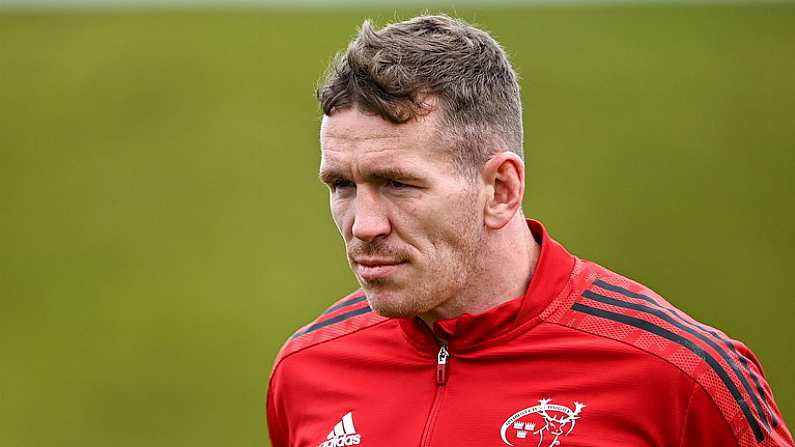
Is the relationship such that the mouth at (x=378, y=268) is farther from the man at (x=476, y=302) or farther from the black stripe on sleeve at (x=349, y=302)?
the black stripe on sleeve at (x=349, y=302)

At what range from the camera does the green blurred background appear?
11.5 m

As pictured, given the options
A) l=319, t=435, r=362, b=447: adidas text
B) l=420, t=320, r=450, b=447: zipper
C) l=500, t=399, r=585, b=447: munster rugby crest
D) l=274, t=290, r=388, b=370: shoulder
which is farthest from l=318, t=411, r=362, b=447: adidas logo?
l=500, t=399, r=585, b=447: munster rugby crest

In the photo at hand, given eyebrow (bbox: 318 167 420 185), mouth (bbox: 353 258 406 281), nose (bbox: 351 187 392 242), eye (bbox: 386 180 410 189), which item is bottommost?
mouth (bbox: 353 258 406 281)

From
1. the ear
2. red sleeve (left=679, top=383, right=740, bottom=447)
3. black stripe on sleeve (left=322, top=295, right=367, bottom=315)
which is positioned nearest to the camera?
red sleeve (left=679, top=383, right=740, bottom=447)

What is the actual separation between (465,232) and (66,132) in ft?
39.4

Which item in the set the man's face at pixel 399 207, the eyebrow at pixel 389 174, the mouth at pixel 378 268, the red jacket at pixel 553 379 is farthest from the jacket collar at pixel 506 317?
the eyebrow at pixel 389 174

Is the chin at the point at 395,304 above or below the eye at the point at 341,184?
below

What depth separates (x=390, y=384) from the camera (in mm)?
3467

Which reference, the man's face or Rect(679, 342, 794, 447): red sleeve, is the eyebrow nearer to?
the man's face

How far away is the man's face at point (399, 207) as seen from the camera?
319 centimetres

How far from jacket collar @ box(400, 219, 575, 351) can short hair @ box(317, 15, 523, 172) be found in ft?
1.13

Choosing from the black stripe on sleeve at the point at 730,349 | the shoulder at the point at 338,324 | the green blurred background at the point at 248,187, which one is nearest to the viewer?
the black stripe on sleeve at the point at 730,349

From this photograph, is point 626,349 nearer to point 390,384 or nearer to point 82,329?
point 390,384

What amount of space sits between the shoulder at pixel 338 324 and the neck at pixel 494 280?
1.06ft
